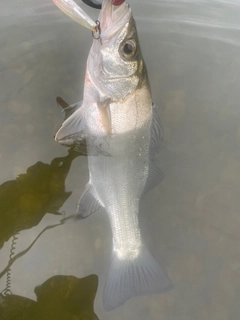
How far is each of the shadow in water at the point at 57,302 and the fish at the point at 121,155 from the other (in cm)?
25

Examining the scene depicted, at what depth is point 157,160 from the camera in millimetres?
2850

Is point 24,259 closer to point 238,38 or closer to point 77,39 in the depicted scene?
point 77,39

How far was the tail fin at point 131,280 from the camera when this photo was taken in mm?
2143

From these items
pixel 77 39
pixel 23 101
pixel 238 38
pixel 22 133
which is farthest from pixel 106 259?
pixel 238 38

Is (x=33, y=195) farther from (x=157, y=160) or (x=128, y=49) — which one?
(x=128, y=49)

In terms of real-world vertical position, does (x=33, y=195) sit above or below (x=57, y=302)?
above

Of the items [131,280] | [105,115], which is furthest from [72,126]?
[131,280]

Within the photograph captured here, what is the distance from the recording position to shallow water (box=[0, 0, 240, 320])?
245 centimetres

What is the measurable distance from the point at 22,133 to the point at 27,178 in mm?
417

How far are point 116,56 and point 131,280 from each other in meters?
1.48

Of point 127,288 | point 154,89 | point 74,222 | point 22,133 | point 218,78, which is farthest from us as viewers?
point 218,78

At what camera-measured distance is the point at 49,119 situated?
2.85 meters

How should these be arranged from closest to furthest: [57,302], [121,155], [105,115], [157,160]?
[105,115]
[121,155]
[57,302]
[157,160]

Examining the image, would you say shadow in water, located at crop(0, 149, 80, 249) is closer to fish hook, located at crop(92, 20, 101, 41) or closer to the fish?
the fish
